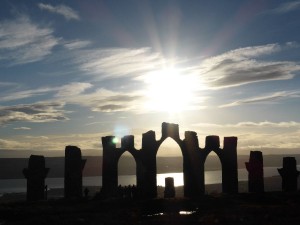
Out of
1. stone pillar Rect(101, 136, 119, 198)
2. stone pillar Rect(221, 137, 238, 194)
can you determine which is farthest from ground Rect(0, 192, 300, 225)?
stone pillar Rect(221, 137, 238, 194)

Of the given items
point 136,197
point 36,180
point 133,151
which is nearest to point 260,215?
point 136,197

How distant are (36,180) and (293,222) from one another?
17.4 m

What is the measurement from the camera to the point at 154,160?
1185 inches

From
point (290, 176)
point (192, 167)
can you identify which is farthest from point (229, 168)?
point (290, 176)

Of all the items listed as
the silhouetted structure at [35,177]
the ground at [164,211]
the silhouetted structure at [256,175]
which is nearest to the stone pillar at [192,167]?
the ground at [164,211]

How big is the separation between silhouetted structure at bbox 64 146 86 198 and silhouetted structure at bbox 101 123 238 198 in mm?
1842

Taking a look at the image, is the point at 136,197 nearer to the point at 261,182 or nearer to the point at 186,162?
the point at 186,162

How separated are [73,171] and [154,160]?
5.88 m

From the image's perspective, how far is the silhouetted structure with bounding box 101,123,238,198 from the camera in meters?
29.8

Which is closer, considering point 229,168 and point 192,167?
point 192,167

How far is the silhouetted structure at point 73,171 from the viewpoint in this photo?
2881 cm

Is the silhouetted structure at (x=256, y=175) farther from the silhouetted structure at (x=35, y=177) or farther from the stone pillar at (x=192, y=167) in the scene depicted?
the silhouetted structure at (x=35, y=177)

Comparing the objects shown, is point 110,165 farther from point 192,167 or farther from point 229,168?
point 229,168

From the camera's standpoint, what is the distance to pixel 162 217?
797 inches
